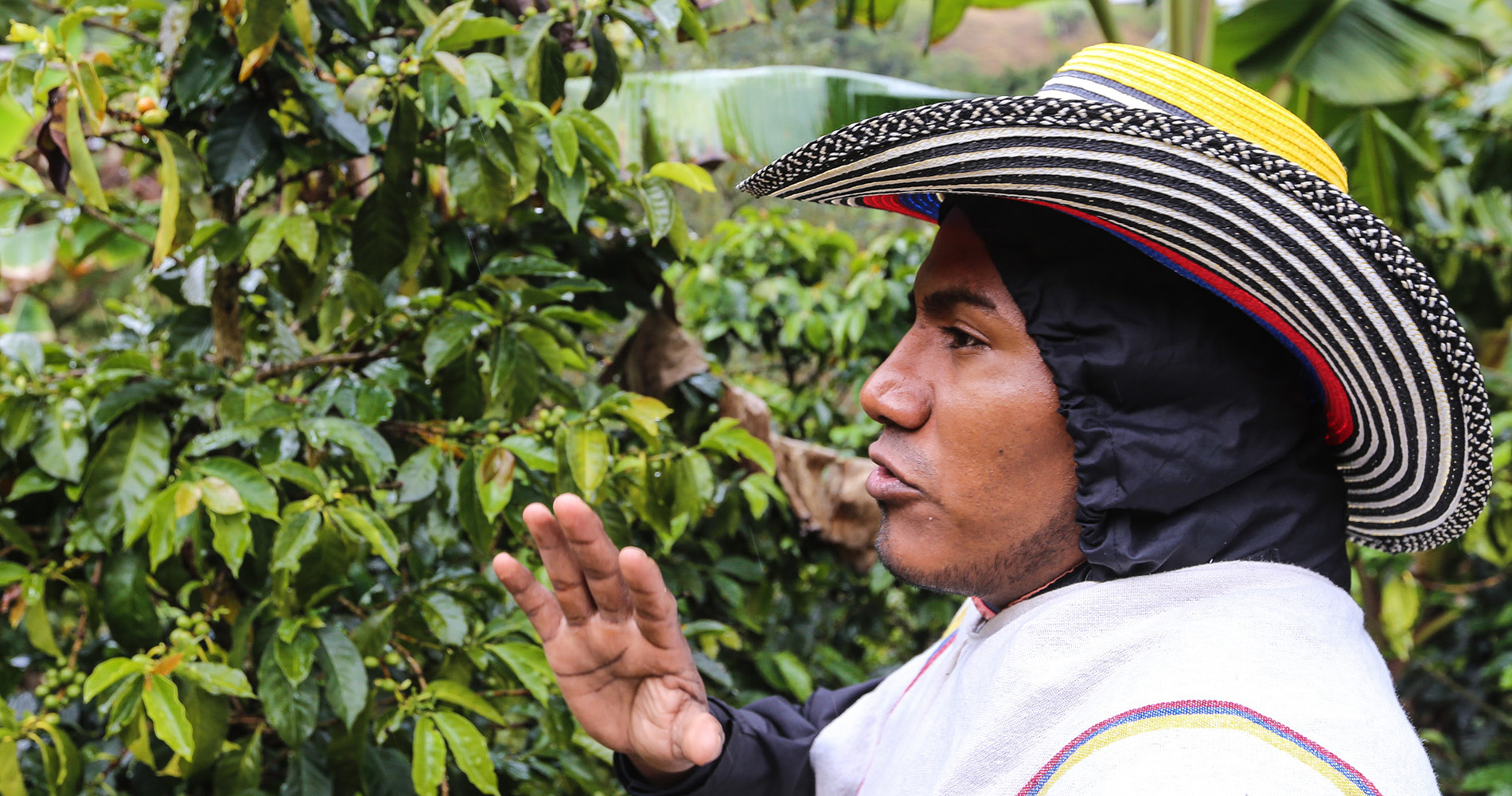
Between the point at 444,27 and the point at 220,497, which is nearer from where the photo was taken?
the point at 220,497

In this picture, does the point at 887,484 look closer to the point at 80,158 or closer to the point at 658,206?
the point at 658,206

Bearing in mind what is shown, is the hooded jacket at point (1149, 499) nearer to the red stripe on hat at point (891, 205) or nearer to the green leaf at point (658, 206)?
the red stripe on hat at point (891, 205)

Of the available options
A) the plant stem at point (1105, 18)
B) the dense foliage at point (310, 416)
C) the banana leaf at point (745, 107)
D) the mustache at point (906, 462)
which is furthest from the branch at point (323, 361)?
the plant stem at point (1105, 18)

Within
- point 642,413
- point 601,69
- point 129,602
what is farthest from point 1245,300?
point 129,602

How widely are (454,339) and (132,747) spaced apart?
0.68 metres

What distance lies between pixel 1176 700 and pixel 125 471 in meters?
1.40

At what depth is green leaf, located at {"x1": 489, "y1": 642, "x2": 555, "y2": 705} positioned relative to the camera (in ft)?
4.93

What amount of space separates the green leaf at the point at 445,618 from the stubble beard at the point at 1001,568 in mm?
724

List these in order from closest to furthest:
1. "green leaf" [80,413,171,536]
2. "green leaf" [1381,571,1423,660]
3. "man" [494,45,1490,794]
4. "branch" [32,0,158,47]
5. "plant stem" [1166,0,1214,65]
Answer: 1. "man" [494,45,1490,794]
2. "green leaf" [80,413,171,536]
3. "branch" [32,0,158,47]
4. "plant stem" [1166,0,1214,65]
5. "green leaf" [1381,571,1423,660]

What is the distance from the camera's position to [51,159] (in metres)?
1.47

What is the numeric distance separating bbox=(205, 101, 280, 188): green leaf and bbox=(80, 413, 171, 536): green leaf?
1.25 feet

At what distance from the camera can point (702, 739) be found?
48.1 inches

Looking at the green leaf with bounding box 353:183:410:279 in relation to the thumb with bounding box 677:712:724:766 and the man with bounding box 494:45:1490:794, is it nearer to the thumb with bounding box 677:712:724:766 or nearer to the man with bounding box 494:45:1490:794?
the man with bounding box 494:45:1490:794

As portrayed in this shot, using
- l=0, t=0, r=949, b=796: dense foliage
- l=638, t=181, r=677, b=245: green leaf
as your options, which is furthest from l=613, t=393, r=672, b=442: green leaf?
l=638, t=181, r=677, b=245: green leaf
